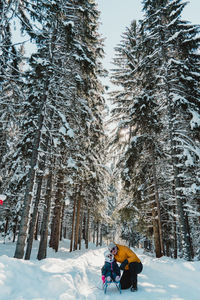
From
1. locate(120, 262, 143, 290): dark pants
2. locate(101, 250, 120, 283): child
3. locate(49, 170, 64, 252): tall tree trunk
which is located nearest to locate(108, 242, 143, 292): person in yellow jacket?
locate(120, 262, 143, 290): dark pants

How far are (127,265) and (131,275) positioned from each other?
27cm

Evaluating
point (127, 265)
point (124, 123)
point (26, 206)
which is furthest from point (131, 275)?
point (124, 123)

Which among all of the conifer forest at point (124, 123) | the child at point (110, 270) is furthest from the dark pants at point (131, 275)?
the conifer forest at point (124, 123)

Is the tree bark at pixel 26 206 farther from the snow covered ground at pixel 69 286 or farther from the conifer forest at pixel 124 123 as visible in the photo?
the snow covered ground at pixel 69 286

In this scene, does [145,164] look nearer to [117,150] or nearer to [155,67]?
[117,150]

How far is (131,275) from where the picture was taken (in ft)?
15.3

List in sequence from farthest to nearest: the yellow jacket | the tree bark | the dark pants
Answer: the tree bark
the yellow jacket
the dark pants

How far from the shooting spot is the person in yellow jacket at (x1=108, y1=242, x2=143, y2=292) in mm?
4641

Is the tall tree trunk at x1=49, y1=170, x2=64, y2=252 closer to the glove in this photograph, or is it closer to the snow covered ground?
the snow covered ground

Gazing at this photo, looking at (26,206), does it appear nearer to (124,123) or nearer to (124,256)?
(124,256)

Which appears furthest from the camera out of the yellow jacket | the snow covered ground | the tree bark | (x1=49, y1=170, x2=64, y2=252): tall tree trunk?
(x1=49, y1=170, x2=64, y2=252): tall tree trunk

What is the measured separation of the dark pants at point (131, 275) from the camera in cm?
463

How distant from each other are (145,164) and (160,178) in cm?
163

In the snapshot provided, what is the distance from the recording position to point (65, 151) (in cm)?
1056
